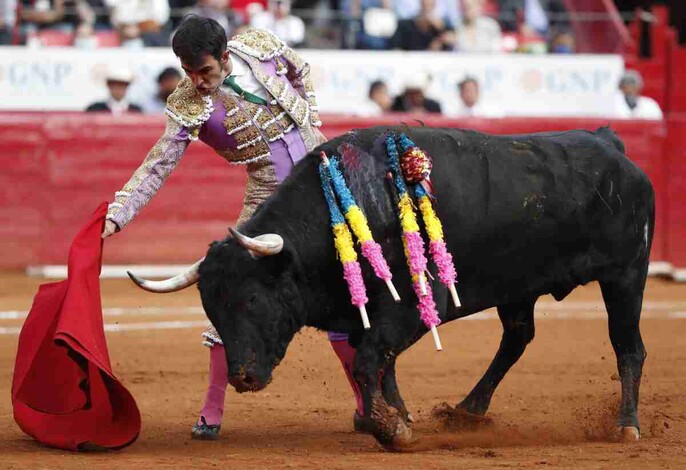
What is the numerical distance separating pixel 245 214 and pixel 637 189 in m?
1.58

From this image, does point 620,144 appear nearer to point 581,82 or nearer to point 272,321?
point 272,321

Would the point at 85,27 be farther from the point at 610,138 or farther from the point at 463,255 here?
the point at 463,255

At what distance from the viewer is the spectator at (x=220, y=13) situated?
40.4 feet

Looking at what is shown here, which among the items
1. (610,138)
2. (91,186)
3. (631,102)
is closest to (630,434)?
(610,138)

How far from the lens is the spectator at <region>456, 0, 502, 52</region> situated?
1310 cm

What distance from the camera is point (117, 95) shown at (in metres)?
11.2

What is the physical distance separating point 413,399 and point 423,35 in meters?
7.11

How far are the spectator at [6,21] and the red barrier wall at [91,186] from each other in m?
1.63

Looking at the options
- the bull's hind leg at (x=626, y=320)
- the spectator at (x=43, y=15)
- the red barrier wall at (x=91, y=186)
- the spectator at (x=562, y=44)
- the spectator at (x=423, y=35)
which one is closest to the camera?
the bull's hind leg at (x=626, y=320)

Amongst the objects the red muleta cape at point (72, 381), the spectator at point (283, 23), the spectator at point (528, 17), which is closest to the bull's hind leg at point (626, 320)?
the red muleta cape at point (72, 381)

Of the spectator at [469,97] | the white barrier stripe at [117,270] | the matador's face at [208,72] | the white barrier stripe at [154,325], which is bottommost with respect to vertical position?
the white barrier stripe at [117,270]

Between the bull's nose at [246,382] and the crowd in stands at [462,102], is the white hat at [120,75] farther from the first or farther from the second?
the bull's nose at [246,382]

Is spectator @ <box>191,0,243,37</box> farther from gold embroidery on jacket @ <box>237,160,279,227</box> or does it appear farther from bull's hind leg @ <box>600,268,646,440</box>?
bull's hind leg @ <box>600,268,646,440</box>

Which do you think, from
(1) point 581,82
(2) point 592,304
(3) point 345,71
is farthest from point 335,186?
(1) point 581,82
